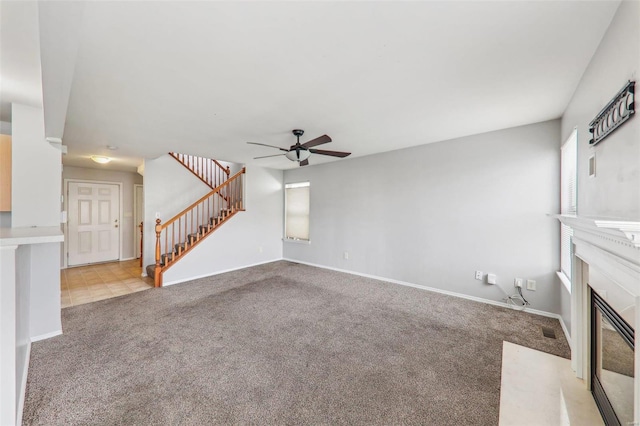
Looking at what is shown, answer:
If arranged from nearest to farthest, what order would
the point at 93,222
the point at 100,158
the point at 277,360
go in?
the point at 277,360
the point at 100,158
the point at 93,222

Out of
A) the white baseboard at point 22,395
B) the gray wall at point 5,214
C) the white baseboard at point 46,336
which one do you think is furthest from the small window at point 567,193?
the gray wall at point 5,214

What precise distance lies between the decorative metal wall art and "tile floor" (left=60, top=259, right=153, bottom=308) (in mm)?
5620

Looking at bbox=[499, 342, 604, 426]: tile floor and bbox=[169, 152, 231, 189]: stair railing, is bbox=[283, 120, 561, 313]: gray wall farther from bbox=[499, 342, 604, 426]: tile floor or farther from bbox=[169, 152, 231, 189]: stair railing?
bbox=[169, 152, 231, 189]: stair railing

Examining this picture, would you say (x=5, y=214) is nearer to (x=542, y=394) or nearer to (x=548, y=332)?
(x=542, y=394)

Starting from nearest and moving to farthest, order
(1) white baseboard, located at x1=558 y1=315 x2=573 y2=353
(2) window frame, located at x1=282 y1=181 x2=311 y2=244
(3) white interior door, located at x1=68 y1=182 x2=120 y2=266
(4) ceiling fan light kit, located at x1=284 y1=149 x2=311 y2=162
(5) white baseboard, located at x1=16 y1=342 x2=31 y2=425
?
1. (5) white baseboard, located at x1=16 y1=342 x2=31 y2=425
2. (1) white baseboard, located at x1=558 y1=315 x2=573 y2=353
3. (4) ceiling fan light kit, located at x1=284 y1=149 x2=311 y2=162
4. (3) white interior door, located at x1=68 y1=182 x2=120 y2=266
5. (2) window frame, located at x1=282 y1=181 x2=311 y2=244

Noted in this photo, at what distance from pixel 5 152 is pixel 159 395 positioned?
3091mm

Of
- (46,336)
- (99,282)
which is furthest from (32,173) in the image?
(99,282)

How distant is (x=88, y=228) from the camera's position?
→ 5.86 m

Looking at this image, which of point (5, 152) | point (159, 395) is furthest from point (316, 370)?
point (5, 152)

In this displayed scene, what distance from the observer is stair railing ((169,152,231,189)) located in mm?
5547

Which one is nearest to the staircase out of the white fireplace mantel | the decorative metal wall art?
the white fireplace mantel

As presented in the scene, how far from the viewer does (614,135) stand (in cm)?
144

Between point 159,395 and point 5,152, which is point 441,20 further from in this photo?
point 5,152

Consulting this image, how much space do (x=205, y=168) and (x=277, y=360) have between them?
5.15 meters
